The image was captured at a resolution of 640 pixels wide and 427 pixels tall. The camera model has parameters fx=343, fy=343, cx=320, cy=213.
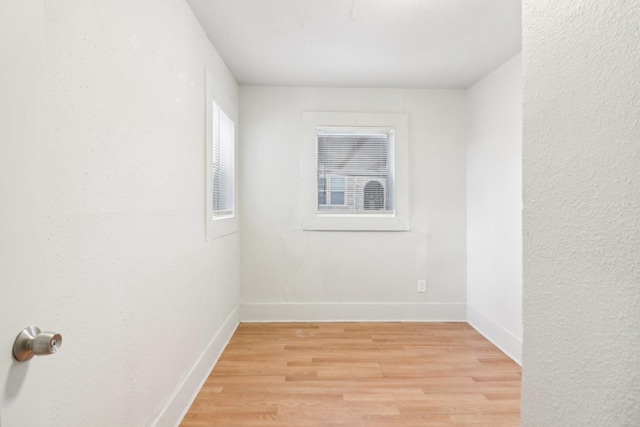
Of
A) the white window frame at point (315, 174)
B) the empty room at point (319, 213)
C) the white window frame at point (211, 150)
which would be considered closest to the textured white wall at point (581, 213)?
the empty room at point (319, 213)

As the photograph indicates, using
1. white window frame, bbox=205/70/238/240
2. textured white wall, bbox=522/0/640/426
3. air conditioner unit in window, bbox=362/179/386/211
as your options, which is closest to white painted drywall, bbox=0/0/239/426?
white window frame, bbox=205/70/238/240

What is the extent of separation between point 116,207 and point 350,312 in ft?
8.51

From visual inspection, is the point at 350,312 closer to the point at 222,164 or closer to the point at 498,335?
the point at 498,335

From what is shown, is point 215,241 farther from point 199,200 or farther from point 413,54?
point 413,54

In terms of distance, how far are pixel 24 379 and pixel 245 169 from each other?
2883 millimetres

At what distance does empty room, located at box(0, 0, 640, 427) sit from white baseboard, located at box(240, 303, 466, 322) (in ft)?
0.09

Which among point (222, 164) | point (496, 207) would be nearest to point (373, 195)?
point (496, 207)

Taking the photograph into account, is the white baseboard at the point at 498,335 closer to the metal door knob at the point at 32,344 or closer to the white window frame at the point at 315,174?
the white window frame at the point at 315,174

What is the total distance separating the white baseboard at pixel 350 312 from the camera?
11.1ft

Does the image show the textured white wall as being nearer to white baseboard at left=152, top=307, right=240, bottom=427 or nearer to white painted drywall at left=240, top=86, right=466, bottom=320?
white baseboard at left=152, top=307, right=240, bottom=427

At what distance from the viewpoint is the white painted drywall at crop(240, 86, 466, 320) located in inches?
133

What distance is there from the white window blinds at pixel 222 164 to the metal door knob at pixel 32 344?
1986mm

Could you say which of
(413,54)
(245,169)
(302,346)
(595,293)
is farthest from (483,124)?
(595,293)

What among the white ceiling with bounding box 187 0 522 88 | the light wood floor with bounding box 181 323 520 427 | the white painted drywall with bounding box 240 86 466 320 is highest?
the white ceiling with bounding box 187 0 522 88
